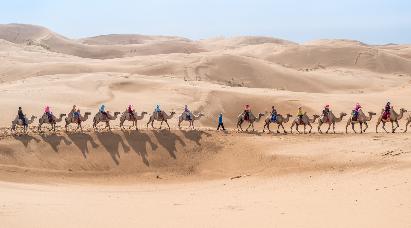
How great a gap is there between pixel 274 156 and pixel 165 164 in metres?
4.22

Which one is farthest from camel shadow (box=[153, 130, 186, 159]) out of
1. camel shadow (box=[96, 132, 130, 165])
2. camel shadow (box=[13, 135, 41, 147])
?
camel shadow (box=[13, 135, 41, 147])

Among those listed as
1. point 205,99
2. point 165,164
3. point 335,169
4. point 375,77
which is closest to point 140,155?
point 165,164

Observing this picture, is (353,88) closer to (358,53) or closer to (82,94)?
(358,53)

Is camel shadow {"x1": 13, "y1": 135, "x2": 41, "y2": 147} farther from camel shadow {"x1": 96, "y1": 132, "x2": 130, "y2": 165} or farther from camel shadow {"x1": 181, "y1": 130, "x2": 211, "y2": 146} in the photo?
camel shadow {"x1": 181, "y1": 130, "x2": 211, "y2": 146}

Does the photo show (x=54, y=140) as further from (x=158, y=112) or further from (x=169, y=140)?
(x=158, y=112)

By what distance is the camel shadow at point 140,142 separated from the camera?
21.6 m

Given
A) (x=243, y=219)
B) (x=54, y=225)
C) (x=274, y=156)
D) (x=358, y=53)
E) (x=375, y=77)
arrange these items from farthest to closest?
1. (x=358, y=53)
2. (x=375, y=77)
3. (x=274, y=156)
4. (x=243, y=219)
5. (x=54, y=225)

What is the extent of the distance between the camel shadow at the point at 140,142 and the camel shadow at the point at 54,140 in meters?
2.42

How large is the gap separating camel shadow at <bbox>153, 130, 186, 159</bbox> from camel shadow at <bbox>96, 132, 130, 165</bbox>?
1.53 meters

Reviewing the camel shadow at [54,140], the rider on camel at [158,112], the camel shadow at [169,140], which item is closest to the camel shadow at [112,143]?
the camel shadow at [54,140]

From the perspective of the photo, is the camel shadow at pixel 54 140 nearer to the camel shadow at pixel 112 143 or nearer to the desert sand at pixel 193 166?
the desert sand at pixel 193 166

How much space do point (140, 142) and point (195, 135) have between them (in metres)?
2.48

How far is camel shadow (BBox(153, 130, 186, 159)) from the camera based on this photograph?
22.2m

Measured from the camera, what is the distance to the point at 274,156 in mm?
20391
